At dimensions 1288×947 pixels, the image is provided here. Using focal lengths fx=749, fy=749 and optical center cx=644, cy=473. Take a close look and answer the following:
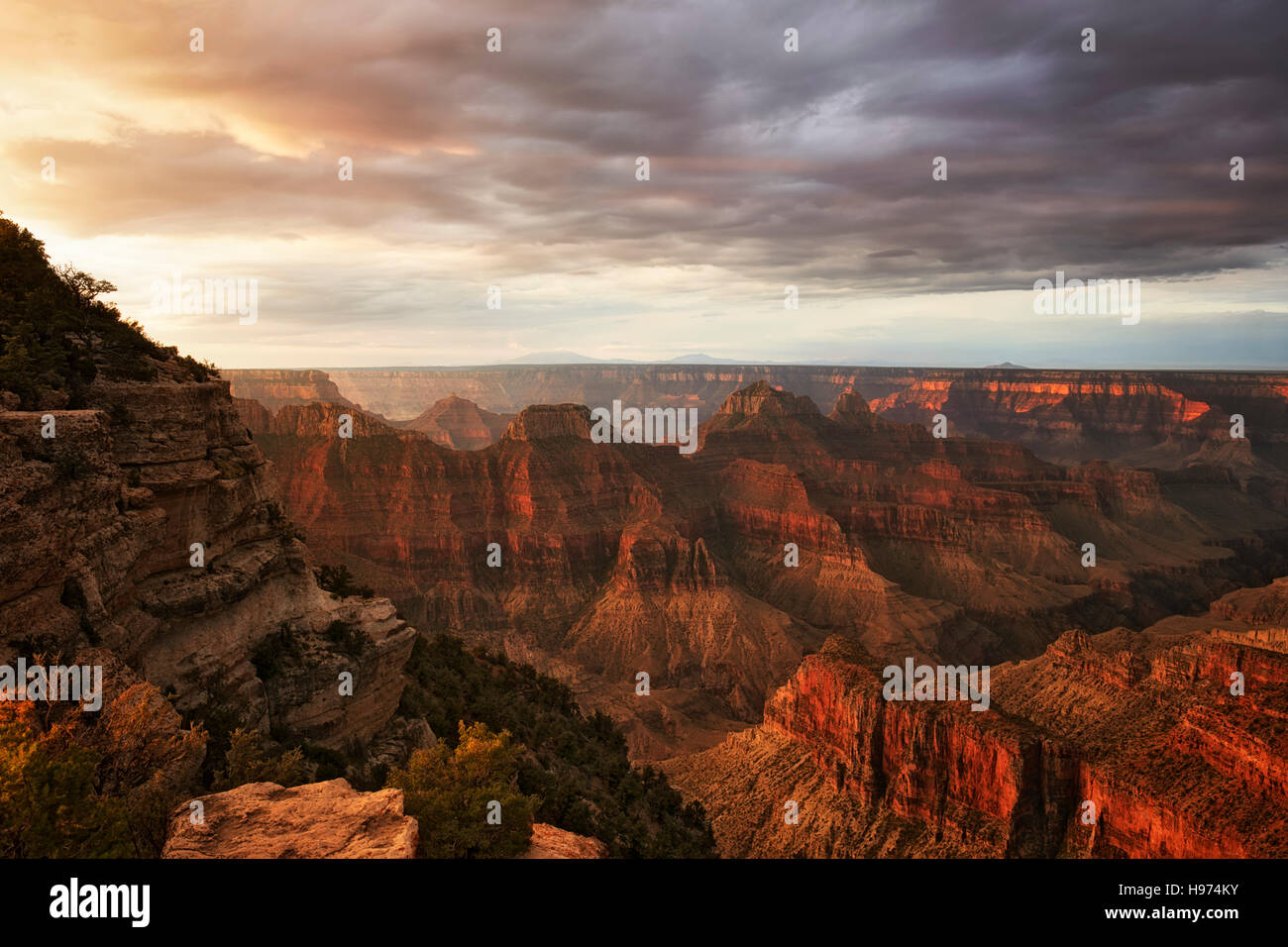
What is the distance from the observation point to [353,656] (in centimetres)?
2791

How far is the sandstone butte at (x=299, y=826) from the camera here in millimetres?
14461

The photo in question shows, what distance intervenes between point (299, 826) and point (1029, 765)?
30.1 metres

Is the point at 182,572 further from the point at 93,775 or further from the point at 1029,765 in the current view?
the point at 1029,765

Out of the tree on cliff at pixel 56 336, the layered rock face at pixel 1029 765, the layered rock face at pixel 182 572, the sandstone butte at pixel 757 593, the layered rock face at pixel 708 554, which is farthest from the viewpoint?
the layered rock face at pixel 708 554

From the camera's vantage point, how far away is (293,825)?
15.6 m

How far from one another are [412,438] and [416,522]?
14345 mm

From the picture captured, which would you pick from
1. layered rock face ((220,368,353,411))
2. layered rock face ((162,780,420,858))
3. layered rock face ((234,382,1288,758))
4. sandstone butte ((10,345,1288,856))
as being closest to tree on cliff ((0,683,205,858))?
layered rock face ((162,780,420,858))

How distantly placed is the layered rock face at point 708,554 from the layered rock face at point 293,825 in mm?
55750

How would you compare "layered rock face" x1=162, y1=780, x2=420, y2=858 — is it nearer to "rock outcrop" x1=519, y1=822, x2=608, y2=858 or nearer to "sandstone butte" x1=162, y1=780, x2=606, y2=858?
"sandstone butte" x1=162, y1=780, x2=606, y2=858

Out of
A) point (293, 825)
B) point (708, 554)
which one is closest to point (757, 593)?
point (708, 554)

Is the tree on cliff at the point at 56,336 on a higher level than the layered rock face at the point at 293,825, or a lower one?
higher

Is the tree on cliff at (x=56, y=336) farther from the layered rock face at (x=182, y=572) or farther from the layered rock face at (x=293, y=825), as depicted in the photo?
the layered rock face at (x=293, y=825)

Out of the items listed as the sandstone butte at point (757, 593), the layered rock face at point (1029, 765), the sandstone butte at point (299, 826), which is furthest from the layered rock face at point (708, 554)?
the sandstone butte at point (299, 826)
